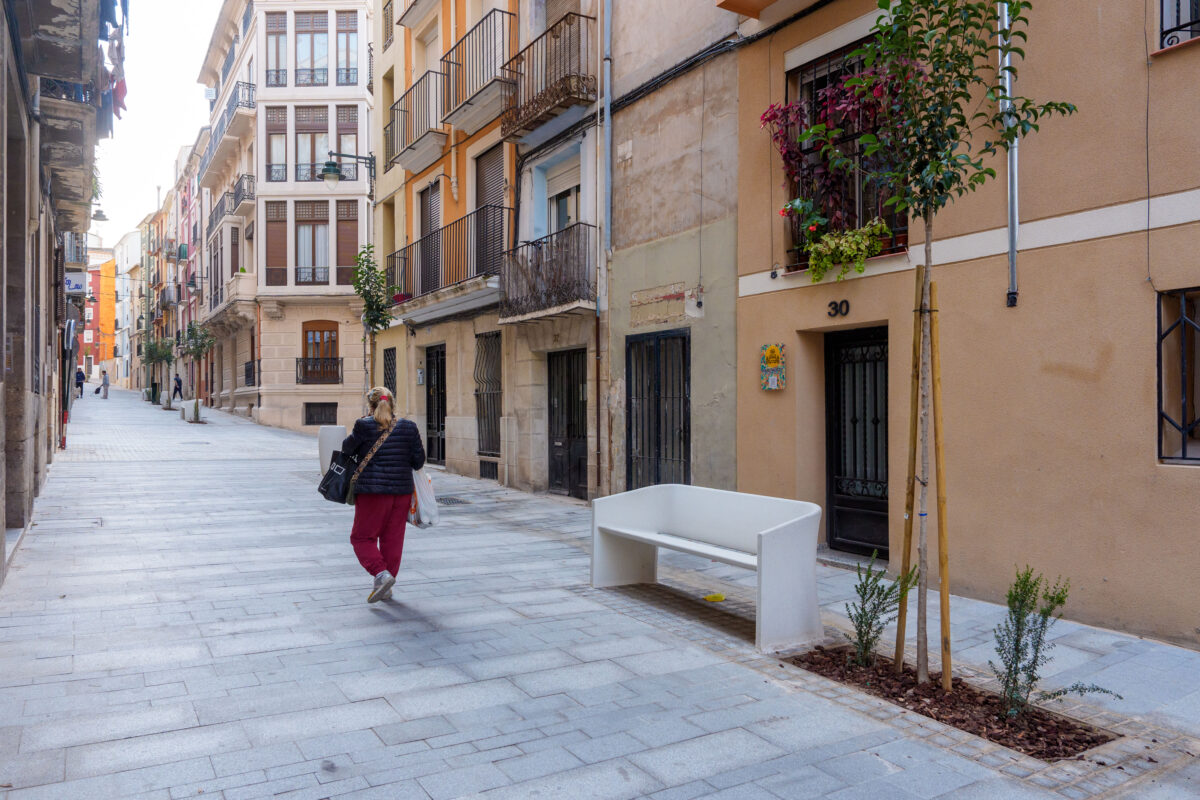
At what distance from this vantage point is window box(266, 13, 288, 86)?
3266 centimetres

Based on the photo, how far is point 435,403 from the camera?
18.1 m

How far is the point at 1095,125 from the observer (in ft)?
19.4

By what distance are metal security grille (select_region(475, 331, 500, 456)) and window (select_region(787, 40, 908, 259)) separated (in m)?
7.74

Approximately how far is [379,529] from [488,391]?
9.14 metres

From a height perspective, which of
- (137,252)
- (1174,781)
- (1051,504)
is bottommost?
(1174,781)

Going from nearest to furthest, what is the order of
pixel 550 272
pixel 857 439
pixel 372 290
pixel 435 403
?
pixel 857 439, pixel 550 272, pixel 372 290, pixel 435 403

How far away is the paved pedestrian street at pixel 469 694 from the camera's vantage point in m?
3.55

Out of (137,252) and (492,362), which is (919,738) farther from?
(137,252)

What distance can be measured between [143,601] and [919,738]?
532 centimetres

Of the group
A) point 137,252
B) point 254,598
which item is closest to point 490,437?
point 254,598

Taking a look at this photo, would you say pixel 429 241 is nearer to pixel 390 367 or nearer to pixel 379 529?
pixel 390 367

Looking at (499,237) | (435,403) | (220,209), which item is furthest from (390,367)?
(220,209)

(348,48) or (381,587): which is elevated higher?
(348,48)

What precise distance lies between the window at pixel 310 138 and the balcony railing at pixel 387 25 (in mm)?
13561
